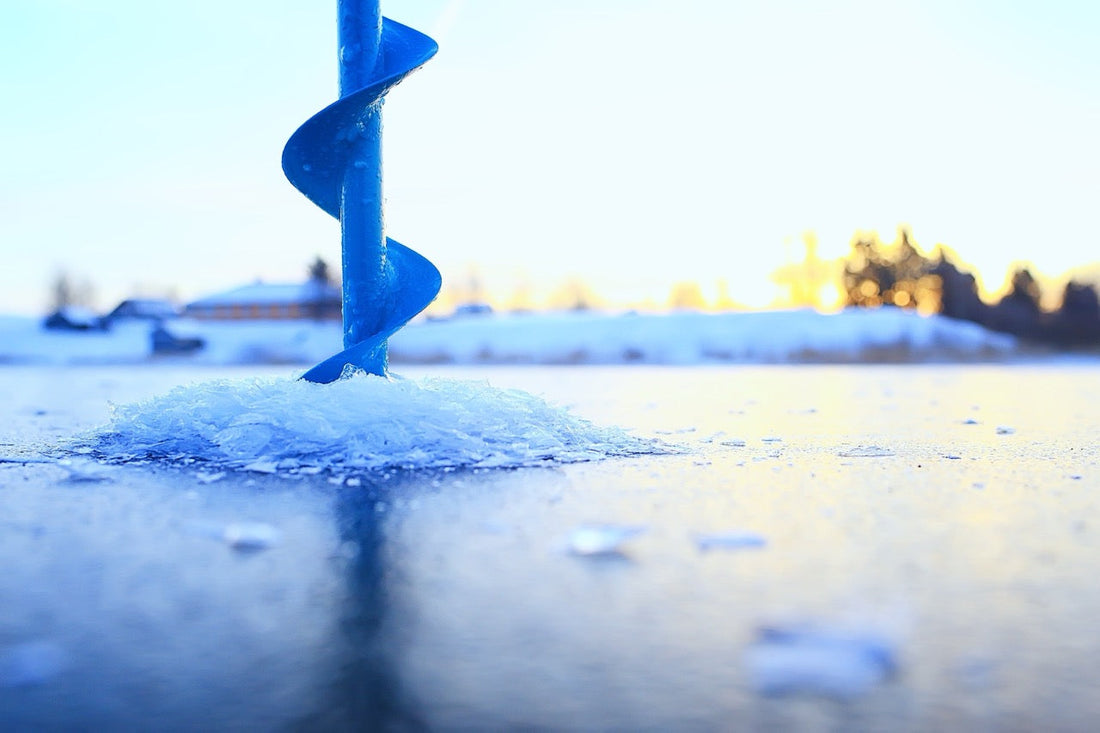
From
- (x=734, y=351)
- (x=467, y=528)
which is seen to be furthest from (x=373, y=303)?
(x=734, y=351)

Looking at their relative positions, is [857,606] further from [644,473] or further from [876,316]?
[876,316]

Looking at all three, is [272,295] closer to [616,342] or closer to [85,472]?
[616,342]

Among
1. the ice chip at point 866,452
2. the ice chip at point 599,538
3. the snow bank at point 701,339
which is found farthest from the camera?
the snow bank at point 701,339

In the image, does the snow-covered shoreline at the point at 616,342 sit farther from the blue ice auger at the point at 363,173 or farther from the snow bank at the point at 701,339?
the blue ice auger at the point at 363,173

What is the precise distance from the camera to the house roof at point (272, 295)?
1687 inches

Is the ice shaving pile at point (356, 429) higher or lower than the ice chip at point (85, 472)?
higher

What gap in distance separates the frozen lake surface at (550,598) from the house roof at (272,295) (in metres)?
40.3

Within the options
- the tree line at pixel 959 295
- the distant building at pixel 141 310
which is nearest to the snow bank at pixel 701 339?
the tree line at pixel 959 295

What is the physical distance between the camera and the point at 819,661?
1.40 metres

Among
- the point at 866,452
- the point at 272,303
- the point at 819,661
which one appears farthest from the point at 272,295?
the point at 819,661

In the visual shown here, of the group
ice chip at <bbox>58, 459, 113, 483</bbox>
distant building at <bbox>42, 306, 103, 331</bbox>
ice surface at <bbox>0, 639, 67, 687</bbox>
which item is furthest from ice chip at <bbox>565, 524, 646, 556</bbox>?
distant building at <bbox>42, 306, 103, 331</bbox>

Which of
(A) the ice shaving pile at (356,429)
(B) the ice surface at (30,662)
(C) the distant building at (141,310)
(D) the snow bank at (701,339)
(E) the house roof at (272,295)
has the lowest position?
(B) the ice surface at (30,662)

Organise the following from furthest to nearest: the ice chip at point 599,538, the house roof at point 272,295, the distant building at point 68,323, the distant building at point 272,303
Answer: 1. the house roof at point 272,295
2. the distant building at point 272,303
3. the distant building at point 68,323
4. the ice chip at point 599,538

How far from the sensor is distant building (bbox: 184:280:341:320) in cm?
4222
